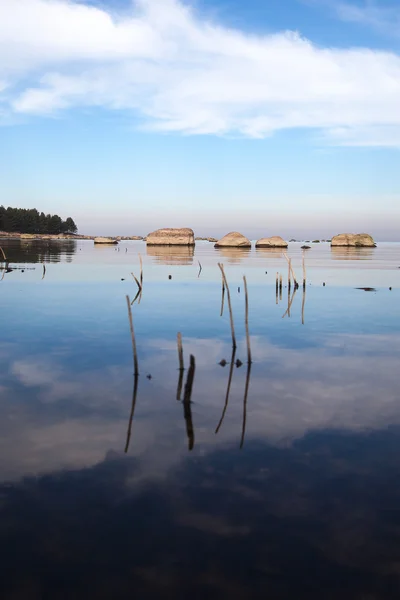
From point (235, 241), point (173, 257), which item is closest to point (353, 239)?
point (235, 241)

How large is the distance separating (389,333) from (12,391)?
1414 centimetres

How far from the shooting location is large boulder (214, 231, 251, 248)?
4518 inches

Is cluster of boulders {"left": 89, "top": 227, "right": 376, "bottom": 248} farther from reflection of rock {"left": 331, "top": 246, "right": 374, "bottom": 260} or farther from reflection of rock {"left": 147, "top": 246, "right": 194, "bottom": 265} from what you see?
reflection of rock {"left": 147, "top": 246, "right": 194, "bottom": 265}

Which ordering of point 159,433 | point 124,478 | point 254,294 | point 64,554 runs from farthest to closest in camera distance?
point 254,294 → point 159,433 → point 124,478 → point 64,554

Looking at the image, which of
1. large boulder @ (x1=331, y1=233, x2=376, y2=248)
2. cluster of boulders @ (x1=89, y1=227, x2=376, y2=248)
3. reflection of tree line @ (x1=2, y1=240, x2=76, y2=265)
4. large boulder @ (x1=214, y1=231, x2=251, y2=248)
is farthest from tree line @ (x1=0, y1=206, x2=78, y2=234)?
large boulder @ (x1=331, y1=233, x2=376, y2=248)

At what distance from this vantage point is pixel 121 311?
2414 cm

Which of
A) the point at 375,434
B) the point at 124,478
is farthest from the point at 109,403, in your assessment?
the point at 375,434

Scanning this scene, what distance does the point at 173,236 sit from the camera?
403ft

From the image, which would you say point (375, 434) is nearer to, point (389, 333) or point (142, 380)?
point (142, 380)

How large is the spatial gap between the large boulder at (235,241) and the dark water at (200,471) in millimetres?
98763

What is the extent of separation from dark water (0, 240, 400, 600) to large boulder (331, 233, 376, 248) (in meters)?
124

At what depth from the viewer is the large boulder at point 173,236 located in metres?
122

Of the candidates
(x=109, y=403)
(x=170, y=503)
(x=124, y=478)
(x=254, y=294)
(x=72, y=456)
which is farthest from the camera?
(x=254, y=294)

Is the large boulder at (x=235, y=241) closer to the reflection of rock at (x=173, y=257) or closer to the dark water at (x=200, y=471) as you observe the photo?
the reflection of rock at (x=173, y=257)
